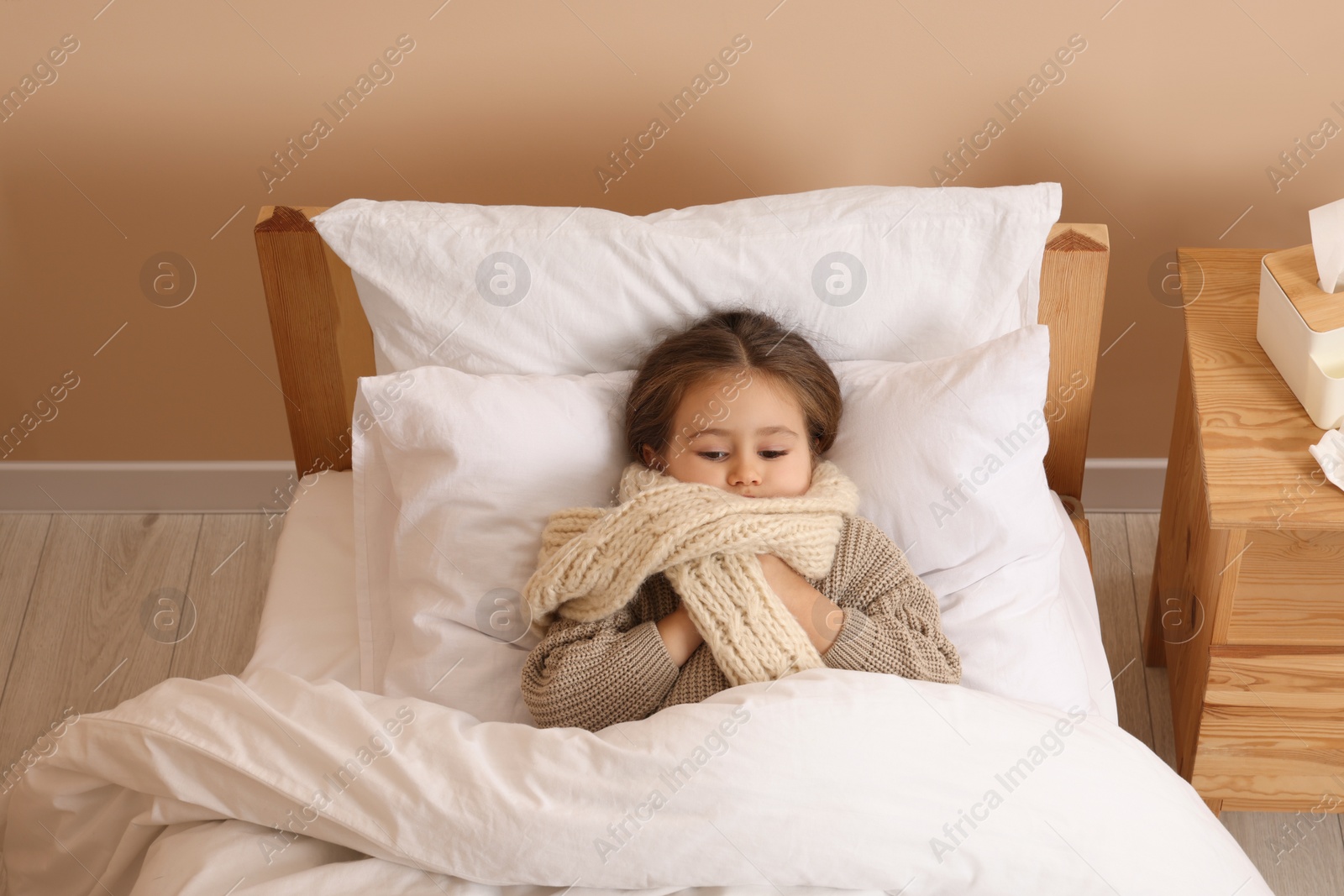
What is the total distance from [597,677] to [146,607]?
1.11 metres

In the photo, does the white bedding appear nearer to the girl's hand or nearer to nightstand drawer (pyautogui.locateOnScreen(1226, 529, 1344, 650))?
the girl's hand

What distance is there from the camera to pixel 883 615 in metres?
1.14

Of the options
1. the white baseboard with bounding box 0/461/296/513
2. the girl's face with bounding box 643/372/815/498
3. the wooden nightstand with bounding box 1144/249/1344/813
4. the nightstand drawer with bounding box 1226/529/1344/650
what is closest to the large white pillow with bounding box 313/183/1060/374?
the girl's face with bounding box 643/372/815/498

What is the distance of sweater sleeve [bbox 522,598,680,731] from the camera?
1104mm

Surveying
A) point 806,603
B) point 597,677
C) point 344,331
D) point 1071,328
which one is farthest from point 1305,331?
point 344,331

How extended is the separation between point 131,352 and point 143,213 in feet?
0.88

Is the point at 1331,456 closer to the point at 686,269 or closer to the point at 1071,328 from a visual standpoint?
the point at 1071,328

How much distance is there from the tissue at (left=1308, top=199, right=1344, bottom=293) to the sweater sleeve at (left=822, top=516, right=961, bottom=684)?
1.76ft

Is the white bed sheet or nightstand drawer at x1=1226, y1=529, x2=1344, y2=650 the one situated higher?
the white bed sheet

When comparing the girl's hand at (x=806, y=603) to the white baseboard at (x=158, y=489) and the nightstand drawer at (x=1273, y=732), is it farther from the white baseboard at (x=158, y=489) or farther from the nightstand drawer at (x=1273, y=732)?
the white baseboard at (x=158, y=489)

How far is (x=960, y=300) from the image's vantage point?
1.31 m

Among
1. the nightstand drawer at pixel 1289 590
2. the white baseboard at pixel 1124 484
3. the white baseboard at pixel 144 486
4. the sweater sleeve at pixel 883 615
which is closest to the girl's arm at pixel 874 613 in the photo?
the sweater sleeve at pixel 883 615

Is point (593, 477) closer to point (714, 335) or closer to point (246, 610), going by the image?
point (714, 335)

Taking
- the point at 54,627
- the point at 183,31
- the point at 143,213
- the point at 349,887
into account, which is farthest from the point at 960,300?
the point at 54,627
